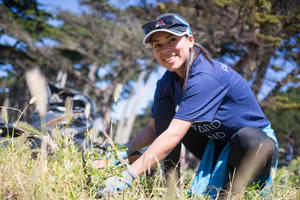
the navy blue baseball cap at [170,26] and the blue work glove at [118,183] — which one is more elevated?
the navy blue baseball cap at [170,26]

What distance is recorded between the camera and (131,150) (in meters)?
2.02

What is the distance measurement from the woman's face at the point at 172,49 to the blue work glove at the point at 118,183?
30.4 inches

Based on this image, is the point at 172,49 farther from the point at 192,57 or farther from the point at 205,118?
the point at 205,118

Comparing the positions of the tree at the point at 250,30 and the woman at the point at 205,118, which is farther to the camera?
the tree at the point at 250,30

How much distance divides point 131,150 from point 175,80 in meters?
0.65

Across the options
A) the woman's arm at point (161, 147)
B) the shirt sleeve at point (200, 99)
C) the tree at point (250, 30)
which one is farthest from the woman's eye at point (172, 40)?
the tree at point (250, 30)

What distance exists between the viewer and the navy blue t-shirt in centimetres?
142

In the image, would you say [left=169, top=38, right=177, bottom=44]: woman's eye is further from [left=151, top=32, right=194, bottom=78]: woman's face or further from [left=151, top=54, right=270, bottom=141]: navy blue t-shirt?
[left=151, top=54, right=270, bottom=141]: navy blue t-shirt

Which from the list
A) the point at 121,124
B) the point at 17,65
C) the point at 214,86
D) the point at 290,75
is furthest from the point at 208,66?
the point at 121,124

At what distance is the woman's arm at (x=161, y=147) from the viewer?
48.3 inches

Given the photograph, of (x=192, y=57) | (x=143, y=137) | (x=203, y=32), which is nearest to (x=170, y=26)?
(x=192, y=57)

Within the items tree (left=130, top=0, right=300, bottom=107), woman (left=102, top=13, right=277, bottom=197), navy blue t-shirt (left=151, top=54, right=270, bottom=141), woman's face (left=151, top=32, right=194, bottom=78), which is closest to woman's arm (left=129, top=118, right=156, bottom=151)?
woman (left=102, top=13, right=277, bottom=197)

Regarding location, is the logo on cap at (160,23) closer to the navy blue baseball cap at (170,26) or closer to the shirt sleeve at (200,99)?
the navy blue baseball cap at (170,26)

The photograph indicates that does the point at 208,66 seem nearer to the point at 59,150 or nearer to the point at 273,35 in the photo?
the point at 59,150
